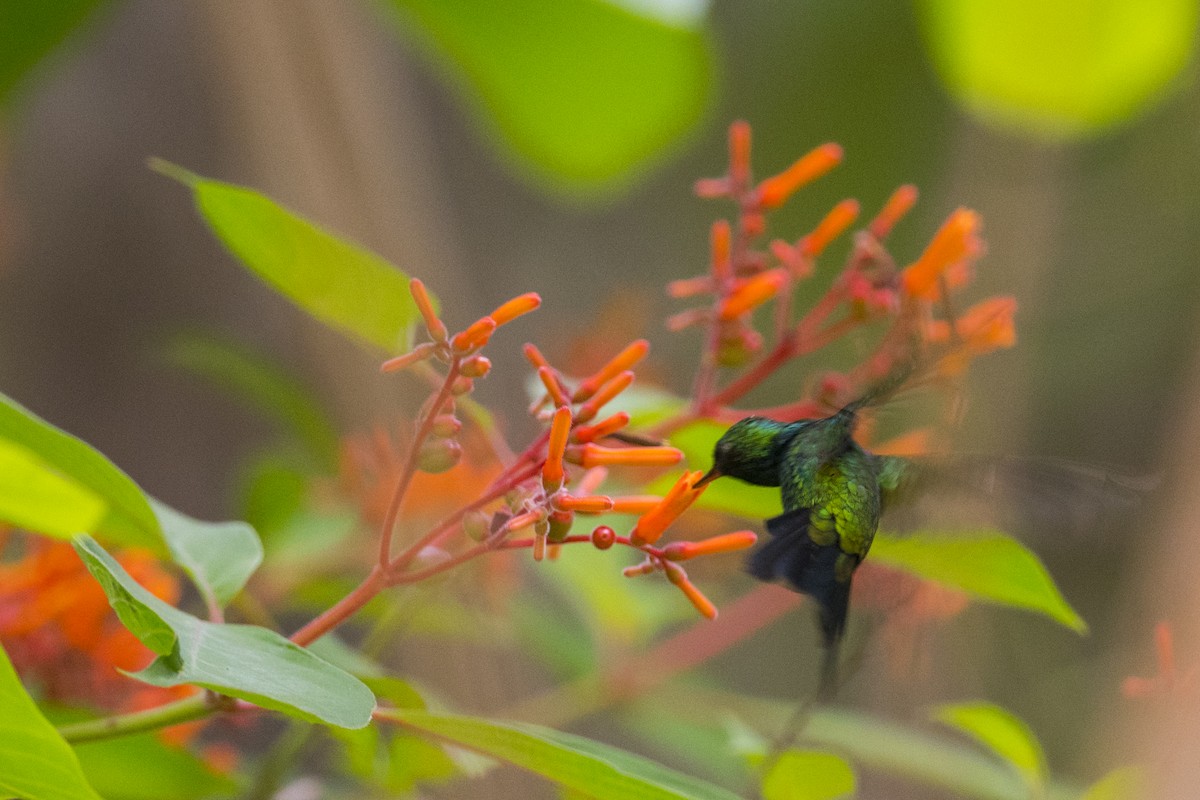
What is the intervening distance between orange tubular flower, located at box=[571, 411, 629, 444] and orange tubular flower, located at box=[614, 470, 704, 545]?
34mm

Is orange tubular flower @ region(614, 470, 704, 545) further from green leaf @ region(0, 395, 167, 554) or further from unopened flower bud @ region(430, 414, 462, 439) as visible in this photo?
green leaf @ region(0, 395, 167, 554)

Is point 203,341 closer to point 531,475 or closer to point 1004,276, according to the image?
point 531,475

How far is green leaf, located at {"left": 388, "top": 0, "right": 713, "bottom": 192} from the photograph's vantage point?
1.38 meters

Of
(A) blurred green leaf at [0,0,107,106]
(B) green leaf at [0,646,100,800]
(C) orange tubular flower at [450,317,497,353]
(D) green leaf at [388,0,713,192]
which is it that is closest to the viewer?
(B) green leaf at [0,646,100,800]

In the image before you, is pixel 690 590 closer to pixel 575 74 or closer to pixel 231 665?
pixel 231 665

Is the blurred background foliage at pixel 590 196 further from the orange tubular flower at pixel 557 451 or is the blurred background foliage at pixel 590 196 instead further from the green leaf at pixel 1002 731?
the orange tubular flower at pixel 557 451

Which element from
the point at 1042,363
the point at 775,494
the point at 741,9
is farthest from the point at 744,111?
the point at 775,494

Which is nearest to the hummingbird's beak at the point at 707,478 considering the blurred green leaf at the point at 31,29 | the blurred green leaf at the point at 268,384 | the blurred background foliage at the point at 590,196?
the blurred background foliage at the point at 590,196

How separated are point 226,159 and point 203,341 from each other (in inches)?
26.9

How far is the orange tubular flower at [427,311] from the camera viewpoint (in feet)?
1.45

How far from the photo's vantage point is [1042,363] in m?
2.27

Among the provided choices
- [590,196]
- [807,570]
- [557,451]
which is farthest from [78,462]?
[590,196]

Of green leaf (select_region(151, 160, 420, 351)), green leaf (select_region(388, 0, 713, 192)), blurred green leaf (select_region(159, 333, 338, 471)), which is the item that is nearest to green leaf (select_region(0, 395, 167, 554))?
green leaf (select_region(151, 160, 420, 351))

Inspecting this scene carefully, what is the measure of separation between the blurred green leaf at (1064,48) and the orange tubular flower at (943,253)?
1016 millimetres
